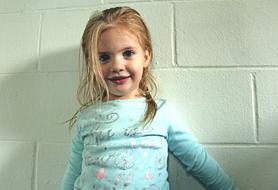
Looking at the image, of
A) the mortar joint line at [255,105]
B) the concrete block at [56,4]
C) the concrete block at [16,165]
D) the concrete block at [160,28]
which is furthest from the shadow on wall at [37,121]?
the mortar joint line at [255,105]

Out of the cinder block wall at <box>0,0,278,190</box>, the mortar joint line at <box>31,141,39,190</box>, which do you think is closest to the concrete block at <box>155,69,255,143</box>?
the cinder block wall at <box>0,0,278,190</box>

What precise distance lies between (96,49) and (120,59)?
0.07 m

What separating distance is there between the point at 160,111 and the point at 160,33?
0.27 meters

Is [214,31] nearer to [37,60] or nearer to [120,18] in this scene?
[120,18]

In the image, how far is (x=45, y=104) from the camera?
1.02 m

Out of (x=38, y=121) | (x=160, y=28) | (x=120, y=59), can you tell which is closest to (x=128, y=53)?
Result: (x=120, y=59)

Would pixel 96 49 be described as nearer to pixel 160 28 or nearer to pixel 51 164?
pixel 160 28

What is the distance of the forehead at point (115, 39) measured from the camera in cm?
83

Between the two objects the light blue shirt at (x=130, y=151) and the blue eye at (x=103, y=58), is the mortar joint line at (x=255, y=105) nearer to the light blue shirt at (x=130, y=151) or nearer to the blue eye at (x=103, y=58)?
the light blue shirt at (x=130, y=151)

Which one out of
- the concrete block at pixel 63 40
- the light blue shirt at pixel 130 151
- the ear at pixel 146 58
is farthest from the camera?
the concrete block at pixel 63 40

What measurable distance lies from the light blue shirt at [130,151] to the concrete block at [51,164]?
0.05 meters

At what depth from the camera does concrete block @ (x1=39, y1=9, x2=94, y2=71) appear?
1.02 m

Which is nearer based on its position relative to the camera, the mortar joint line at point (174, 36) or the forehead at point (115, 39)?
the forehead at point (115, 39)

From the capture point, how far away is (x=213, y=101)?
941 millimetres
